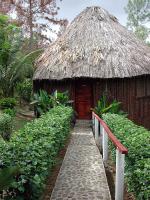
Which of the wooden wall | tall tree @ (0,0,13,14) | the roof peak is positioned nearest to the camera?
the wooden wall

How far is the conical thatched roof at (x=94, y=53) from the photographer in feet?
56.2

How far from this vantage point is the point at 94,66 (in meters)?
17.2

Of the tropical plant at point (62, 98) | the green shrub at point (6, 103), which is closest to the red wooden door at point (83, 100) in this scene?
the tropical plant at point (62, 98)

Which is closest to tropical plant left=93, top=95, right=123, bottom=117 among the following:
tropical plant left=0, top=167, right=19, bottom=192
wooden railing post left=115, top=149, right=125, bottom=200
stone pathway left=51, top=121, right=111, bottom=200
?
stone pathway left=51, top=121, right=111, bottom=200

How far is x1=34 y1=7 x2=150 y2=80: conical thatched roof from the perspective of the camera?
1712cm

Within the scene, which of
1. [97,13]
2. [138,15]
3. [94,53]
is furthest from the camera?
[138,15]

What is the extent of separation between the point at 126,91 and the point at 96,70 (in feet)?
6.16

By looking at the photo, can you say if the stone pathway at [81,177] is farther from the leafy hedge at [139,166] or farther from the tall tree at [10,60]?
the tall tree at [10,60]

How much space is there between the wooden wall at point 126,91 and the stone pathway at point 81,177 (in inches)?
292

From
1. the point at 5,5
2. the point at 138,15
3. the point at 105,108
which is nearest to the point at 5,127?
the point at 105,108

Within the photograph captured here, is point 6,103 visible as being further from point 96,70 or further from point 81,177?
point 81,177

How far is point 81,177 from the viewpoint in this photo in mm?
7051

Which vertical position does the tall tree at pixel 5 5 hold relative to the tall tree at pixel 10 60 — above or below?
above

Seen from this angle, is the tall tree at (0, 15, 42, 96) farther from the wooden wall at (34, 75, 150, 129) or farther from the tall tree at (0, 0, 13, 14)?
the tall tree at (0, 0, 13, 14)
